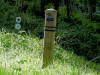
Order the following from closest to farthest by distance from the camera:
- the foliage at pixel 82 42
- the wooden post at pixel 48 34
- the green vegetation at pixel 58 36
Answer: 1. the wooden post at pixel 48 34
2. the green vegetation at pixel 58 36
3. the foliage at pixel 82 42

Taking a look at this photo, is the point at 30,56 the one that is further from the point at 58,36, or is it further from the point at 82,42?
the point at 82,42

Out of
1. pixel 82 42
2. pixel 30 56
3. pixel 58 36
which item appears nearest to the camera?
pixel 30 56

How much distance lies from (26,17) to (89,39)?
4.00 meters

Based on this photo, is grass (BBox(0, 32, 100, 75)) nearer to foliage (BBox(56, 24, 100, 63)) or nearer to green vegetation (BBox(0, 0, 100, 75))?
green vegetation (BBox(0, 0, 100, 75))

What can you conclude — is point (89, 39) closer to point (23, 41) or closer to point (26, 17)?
point (26, 17)

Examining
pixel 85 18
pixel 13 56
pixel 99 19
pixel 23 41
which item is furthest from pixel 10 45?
pixel 99 19

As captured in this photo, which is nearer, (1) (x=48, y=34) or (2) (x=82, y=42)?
(1) (x=48, y=34)

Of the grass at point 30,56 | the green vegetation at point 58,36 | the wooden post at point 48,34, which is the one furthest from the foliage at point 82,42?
the wooden post at point 48,34

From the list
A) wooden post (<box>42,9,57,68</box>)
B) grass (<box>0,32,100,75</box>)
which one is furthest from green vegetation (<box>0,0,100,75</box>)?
Result: wooden post (<box>42,9,57,68</box>)

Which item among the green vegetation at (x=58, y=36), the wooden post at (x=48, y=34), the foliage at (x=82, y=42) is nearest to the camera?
the wooden post at (x=48, y=34)

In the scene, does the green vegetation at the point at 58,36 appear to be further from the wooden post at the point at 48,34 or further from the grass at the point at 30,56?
the wooden post at the point at 48,34

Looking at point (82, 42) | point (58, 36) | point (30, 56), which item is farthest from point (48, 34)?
point (82, 42)

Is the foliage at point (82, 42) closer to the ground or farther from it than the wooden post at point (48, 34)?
closer to the ground

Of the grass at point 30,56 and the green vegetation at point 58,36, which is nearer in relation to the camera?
the grass at point 30,56
